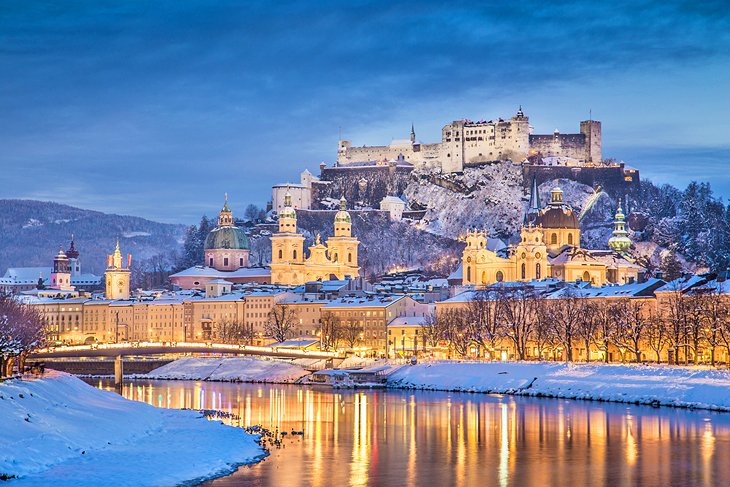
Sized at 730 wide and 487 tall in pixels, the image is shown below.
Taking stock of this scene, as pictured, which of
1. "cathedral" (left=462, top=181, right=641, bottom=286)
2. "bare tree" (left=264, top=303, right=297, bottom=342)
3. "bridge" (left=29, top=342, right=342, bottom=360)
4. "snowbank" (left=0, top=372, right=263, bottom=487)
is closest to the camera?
"snowbank" (left=0, top=372, right=263, bottom=487)

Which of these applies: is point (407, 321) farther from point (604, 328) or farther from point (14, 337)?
point (14, 337)

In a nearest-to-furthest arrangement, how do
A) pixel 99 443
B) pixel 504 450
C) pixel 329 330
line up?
pixel 99 443
pixel 504 450
pixel 329 330

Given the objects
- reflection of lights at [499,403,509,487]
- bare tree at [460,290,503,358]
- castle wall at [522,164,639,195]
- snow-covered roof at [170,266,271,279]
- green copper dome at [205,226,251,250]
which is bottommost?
reflection of lights at [499,403,509,487]

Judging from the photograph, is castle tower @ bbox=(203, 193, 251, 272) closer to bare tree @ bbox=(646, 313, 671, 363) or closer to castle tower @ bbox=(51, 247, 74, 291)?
castle tower @ bbox=(51, 247, 74, 291)

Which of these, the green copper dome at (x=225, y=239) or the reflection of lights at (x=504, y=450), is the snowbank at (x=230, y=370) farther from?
the green copper dome at (x=225, y=239)

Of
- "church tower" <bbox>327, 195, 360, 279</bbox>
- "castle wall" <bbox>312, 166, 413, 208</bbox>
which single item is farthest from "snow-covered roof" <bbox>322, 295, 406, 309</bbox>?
"castle wall" <bbox>312, 166, 413, 208</bbox>

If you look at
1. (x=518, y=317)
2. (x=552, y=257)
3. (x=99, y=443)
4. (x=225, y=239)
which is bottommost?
(x=99, y=443)

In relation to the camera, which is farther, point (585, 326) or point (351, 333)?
point (351, 333)

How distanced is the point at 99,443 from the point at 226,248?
400 ft

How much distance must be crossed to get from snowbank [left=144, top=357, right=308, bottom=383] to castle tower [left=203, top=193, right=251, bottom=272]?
63.9 m

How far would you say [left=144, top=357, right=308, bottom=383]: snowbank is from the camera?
9319 cm

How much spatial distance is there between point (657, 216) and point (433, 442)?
10815cm

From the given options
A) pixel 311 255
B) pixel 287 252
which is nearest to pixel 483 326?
pixel 311 255

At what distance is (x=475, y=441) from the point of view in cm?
5125
